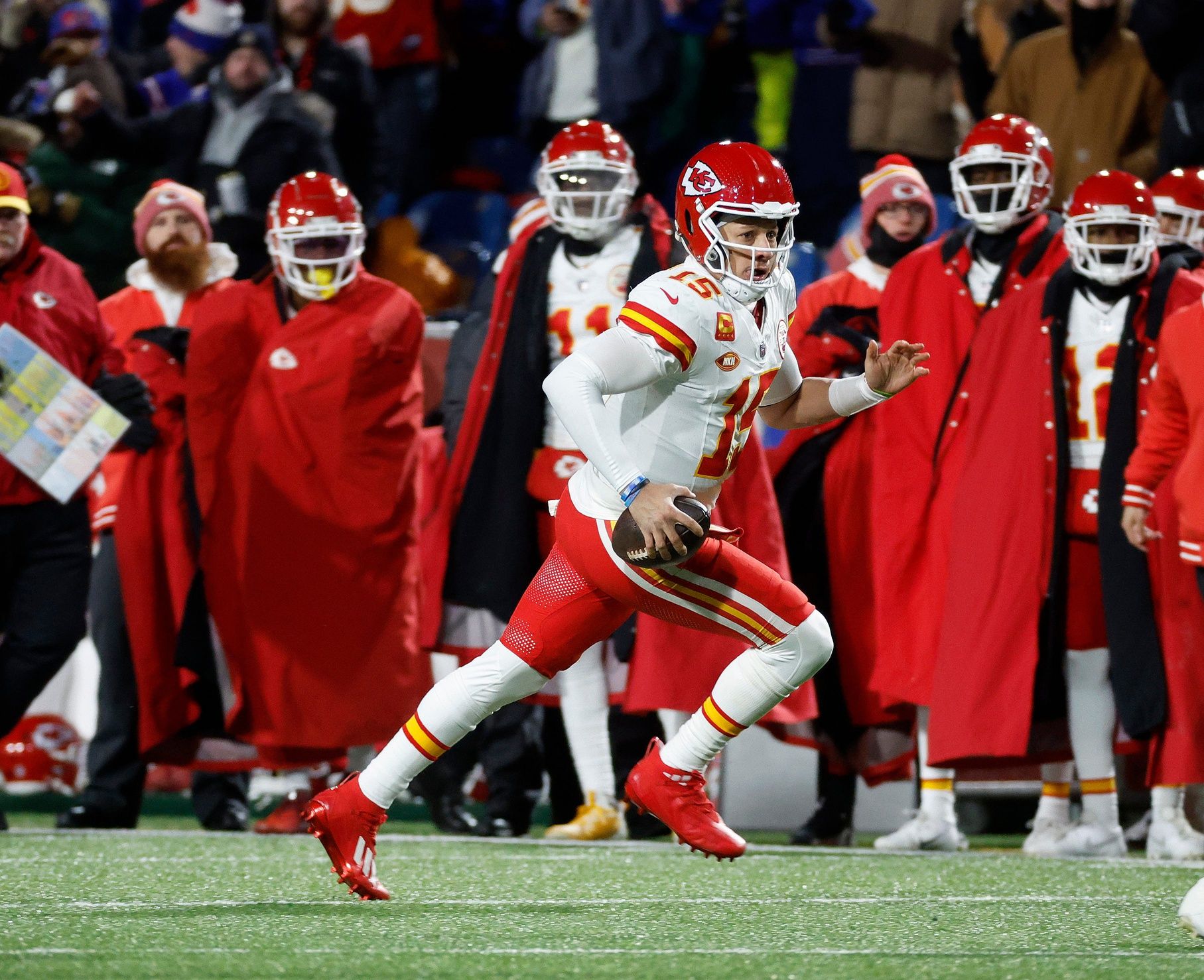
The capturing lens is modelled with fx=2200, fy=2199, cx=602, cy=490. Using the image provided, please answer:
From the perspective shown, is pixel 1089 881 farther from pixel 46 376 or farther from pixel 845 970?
pixel 46 376

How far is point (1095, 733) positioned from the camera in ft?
19.8

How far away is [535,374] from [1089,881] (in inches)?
92.0

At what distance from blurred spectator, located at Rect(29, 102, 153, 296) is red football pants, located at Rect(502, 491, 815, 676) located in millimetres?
5120

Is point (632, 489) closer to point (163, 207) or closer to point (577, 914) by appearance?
point (577, 914)

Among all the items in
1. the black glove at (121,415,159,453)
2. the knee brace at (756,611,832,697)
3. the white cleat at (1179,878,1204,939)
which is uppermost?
the knee brace at (756,611,832,697)

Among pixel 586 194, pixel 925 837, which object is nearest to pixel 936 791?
pixel 925 837

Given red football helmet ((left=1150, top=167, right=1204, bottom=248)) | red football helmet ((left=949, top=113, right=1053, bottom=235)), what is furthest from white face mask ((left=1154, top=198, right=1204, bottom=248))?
red football helmet ((left=949, top=113, right=1053, bottom=235))

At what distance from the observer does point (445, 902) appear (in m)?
4.43

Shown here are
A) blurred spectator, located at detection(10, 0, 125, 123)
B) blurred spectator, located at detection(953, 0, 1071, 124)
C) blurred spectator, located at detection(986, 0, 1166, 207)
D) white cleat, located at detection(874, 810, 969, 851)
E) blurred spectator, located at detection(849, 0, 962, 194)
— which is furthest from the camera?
blurred spectator, located at detection(10, 0, 125, 123)

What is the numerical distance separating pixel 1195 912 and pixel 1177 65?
5.00 metres

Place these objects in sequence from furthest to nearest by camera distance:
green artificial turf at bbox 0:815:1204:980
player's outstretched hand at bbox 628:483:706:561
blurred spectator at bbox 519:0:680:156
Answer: blurred spectator at bbox 519:0:680:156, player's outstretched hand at bbox 628:483:706:561, green artificial turf at bbox 0:815:1204:980

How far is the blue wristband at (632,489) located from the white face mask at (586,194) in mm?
2522

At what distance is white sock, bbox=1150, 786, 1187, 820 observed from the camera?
5910mm

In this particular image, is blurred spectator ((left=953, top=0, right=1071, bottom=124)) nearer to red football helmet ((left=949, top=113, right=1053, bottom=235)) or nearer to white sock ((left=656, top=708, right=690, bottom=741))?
red football helmet ((left=949, top=113, right=1053, bottom=235))
